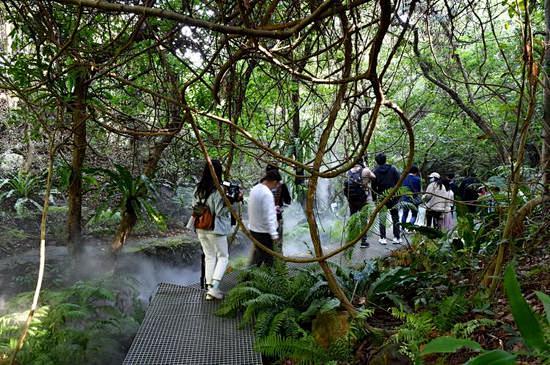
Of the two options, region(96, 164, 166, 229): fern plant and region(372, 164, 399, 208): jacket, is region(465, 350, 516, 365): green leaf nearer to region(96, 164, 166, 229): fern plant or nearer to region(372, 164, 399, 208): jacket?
region(96, 164, 166, 229): fern plant

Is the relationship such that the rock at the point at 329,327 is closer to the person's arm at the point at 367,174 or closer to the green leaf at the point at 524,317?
the green leaf at the point at 524,317

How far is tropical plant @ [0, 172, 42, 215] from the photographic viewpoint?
23.4ft

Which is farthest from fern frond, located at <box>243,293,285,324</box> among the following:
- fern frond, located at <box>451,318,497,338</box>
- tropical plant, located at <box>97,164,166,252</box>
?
tropical plant, located at <box>97,164,166,252</box>

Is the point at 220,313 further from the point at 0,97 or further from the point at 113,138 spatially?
the point at 0,97

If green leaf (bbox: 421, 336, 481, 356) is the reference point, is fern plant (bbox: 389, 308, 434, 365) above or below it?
below

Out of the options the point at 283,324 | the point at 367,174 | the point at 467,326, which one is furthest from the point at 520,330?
the point at 367,174

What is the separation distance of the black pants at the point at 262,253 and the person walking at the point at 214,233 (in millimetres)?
503

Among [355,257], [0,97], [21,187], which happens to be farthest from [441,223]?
[0,97]

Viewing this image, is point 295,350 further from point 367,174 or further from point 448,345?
point 367,174

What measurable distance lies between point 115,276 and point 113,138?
14.0 ft

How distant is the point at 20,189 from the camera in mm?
7301

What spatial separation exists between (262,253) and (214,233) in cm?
106

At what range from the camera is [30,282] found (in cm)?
577

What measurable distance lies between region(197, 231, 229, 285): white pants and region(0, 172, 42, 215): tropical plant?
3.94 m
